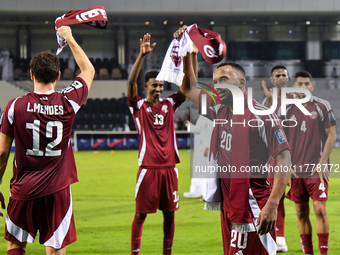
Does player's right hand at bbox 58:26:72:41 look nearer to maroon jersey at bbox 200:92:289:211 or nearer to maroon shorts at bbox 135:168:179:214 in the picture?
maroon jersey at bbox 200:92:289:211

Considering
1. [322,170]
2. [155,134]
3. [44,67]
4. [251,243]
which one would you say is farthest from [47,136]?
[322,170]

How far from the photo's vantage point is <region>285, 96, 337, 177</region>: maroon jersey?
503 centimetres

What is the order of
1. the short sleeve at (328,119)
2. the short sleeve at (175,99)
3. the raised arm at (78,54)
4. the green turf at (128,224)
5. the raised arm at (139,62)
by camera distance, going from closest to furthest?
1. the raised arm at (78,54)
2. the raised arm at (139,62)
3. the short sleeve at (328,119)
4. the short sleeve at (175,99)
5. the green turf at (128,224)

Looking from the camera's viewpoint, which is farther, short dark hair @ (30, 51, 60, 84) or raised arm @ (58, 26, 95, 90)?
raised arm @ (58, 26, 95, 90)

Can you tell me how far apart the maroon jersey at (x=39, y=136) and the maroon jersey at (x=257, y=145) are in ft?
3.88

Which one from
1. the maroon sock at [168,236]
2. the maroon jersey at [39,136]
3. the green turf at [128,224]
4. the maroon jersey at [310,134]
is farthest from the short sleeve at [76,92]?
the maroon jersey at [310,134]

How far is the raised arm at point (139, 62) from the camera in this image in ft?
15.0

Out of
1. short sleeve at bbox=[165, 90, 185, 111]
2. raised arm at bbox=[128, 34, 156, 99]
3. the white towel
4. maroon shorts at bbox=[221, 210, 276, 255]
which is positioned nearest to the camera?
maroon shorts at bbox=[221, 210, 276, 255]

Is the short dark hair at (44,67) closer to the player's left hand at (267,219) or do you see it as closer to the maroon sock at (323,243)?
the player's left hand at (267,219)

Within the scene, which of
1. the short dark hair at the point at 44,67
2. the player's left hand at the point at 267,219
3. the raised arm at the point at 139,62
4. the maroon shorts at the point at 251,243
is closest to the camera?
the player's left hand at the point at 267,219

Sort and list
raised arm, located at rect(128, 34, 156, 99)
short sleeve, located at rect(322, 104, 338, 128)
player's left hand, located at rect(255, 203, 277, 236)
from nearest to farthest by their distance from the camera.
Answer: player's left hand, located at rect(255, 203, 277, 236) < raised arm, located at rect(128, 34, 156, 99) < short sleeve, located at rect(322, 104, 338, 128)

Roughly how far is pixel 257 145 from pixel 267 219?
1.75 feet

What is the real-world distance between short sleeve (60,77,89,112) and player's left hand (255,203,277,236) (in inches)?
63.3

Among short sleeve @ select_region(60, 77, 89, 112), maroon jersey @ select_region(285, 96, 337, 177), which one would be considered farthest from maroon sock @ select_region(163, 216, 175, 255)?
short sleeve @ select_region(60, 77, 89, 112)
